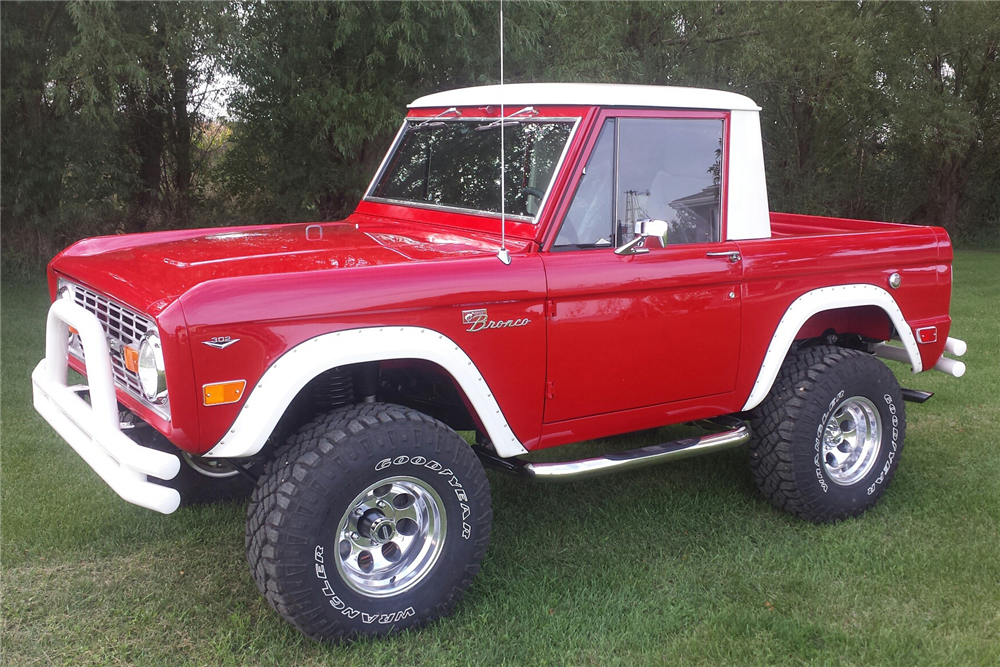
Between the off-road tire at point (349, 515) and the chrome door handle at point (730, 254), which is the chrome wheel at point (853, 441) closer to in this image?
the chrome door handle at point (730, 254)

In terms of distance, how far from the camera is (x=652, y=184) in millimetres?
3902

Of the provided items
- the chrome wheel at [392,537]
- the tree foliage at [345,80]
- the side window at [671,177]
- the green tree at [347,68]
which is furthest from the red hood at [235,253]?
the green tree at [347,68]

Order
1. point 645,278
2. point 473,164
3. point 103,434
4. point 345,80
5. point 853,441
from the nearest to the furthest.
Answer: point 103,434, point 645,278, point 473,164, point 853,441, point 345,80

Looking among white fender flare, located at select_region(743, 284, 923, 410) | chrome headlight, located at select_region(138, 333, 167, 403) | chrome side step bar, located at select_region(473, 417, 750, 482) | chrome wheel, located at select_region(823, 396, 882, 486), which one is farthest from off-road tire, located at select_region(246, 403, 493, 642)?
chrome wheel, located at select_region(823, 396, 882, 486)

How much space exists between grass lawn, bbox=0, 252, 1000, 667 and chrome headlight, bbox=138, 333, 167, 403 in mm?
1020

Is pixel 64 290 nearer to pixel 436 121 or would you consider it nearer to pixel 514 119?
pixel 436 121

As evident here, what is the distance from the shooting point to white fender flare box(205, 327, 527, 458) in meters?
2.96

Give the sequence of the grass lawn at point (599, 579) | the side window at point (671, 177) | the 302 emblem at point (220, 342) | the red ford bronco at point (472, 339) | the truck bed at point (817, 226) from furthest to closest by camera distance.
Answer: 1. the truck bed at point (817, 226)
2. the side window at point (671, 177)
3. the grass lawn at point (599, 579)
4. the red ford bronco at point (472, 339)
5. the 302 emblem at point (220, 342)

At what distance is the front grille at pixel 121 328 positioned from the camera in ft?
10.3

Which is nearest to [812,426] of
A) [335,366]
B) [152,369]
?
[335,366]

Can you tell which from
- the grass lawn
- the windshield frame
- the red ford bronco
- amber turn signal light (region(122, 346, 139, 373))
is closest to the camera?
the red ford bronco

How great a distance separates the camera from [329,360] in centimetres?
306

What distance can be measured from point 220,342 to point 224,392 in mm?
173

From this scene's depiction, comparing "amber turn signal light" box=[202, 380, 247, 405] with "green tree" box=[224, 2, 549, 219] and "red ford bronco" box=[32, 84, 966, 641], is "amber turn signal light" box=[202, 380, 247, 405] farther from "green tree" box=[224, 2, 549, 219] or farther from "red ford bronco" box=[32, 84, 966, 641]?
"green tree" box=[224, 2, 549, 219]
